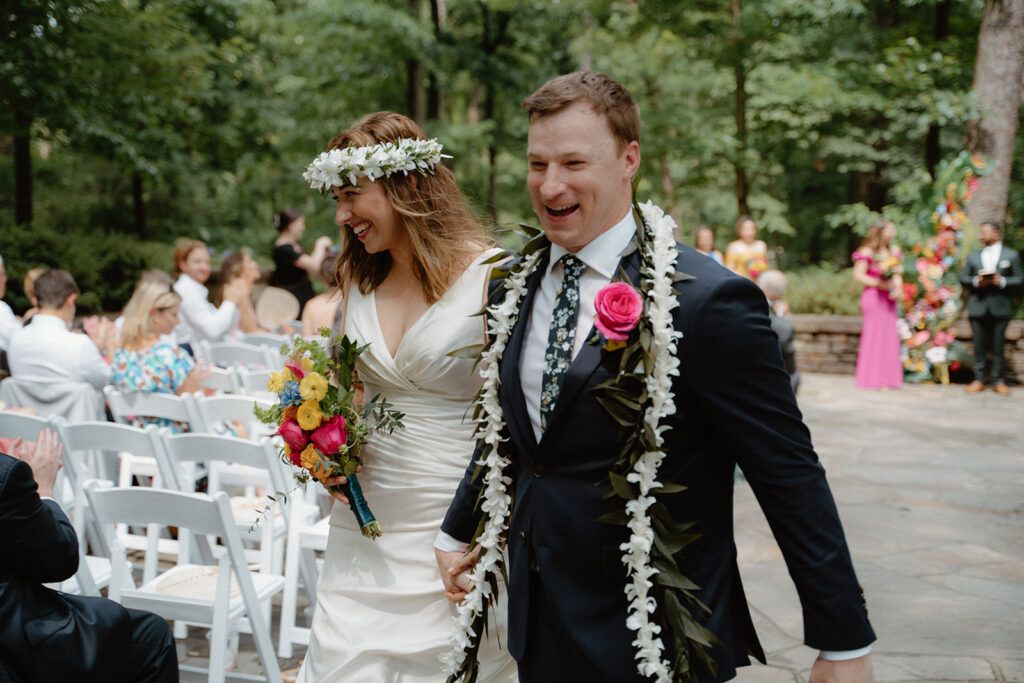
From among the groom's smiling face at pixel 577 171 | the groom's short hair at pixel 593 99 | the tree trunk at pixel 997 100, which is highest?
the tree trunk at pixel 997 100

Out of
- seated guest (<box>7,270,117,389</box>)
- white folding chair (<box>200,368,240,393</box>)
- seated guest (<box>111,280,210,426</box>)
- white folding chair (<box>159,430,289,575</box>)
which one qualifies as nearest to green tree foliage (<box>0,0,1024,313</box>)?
seated guest (<box>7,270,117,389</box>)

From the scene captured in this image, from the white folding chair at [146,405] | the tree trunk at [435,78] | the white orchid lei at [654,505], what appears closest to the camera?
the white orchid lei at [654,505]

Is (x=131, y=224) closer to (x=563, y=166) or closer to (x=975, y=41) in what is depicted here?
(x=975, y=41)

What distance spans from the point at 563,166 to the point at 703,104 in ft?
73.7

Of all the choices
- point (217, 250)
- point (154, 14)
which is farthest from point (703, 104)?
point (154, 14)

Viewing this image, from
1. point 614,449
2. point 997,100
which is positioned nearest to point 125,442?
point 614,449

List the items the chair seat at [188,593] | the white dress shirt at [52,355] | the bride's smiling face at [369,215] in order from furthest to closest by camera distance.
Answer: the white dress shirt at [52,355]
the chair seat at [188,593]
the bride's smiling face at [369,215]

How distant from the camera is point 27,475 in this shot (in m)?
2.25

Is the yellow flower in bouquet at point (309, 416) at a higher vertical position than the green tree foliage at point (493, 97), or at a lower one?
lower

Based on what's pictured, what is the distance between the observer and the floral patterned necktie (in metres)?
1.78

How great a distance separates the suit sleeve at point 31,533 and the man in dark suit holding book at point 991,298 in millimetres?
11241

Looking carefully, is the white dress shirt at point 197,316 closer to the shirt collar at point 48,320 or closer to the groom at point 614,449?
the shirt collar at point 48,320

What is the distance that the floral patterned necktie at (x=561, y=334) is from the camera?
178 centimetres

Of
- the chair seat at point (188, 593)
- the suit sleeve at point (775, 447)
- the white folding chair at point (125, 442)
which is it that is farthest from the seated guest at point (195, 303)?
the suit sleeve at point (775, 447)
